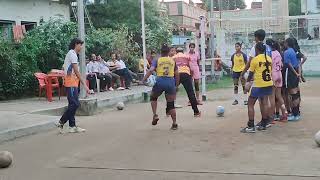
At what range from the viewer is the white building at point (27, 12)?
2064cm

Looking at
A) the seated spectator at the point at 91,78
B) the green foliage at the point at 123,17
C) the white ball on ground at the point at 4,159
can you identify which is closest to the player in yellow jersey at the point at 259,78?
the white ball on ground at the point at 4,159

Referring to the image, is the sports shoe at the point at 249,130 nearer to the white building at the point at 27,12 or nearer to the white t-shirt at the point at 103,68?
the white t-shirt at the point at 103,68

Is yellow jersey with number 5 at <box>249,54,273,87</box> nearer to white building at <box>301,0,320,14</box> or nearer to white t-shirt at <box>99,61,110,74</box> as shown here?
white t-shirt at <box>99,61,110,74</box>

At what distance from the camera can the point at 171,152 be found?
8.51 m

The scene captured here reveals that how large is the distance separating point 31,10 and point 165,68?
1291 cm

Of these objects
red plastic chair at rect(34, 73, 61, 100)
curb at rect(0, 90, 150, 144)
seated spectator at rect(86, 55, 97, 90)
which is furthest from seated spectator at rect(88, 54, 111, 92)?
curb at rect(0, 90, 150, 144)

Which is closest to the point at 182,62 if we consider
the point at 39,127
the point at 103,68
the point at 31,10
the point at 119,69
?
the point at 39,127

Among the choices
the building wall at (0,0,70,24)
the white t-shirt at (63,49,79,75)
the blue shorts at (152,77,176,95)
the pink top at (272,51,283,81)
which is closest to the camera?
the white t-shirt at (63,49,79,75)

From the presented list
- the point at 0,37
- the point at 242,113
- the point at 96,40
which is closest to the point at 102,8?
the point at 96,40

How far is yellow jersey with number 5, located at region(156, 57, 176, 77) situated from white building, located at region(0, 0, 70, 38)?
10123 millimetres

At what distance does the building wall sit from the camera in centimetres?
2083

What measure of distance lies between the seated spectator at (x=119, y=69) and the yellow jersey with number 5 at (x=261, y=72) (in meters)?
11.2

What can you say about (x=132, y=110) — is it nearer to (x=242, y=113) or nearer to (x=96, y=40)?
(x=242, y=113)

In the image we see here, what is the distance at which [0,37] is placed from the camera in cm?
1683
